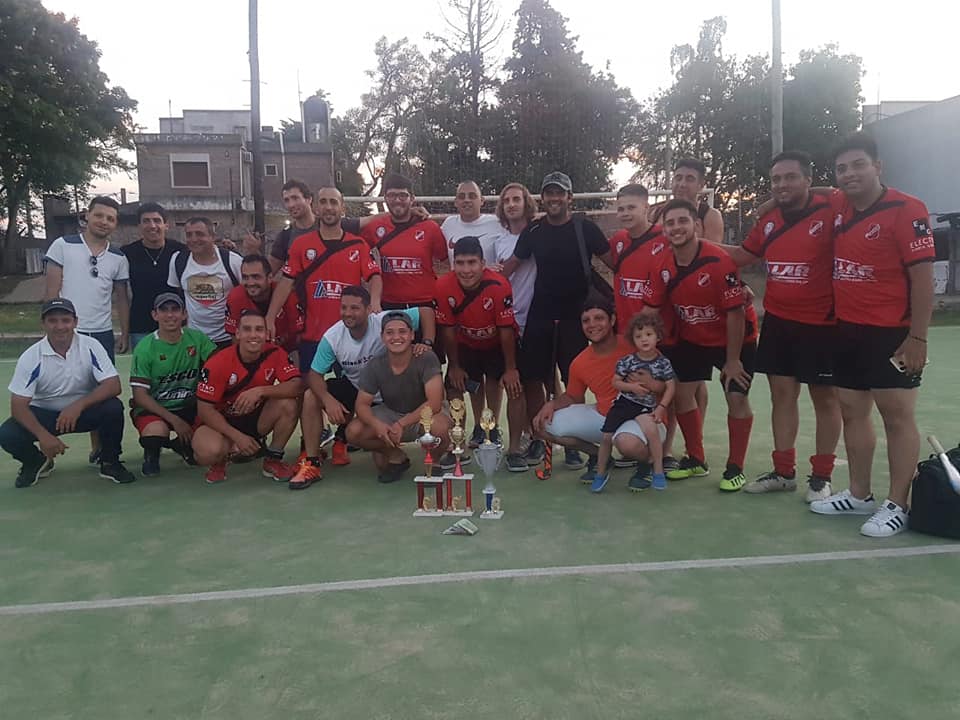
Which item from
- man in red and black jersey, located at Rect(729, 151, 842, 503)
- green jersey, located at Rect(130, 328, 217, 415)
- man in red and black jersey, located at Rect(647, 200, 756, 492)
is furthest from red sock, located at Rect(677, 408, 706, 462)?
green jersey, located at Rect(130, 328, 217, 415)

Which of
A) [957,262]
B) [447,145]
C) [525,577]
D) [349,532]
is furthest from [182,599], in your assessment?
[957,262]

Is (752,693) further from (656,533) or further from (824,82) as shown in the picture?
(824,82)

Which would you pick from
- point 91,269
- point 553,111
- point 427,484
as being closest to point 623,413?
point 427,484

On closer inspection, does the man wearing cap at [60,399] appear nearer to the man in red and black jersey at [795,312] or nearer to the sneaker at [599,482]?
the sneaker at [599,482]

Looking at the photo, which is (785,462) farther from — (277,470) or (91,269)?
(91,269)

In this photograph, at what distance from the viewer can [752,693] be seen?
7.61 ft

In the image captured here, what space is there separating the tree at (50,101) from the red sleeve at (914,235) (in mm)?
24665

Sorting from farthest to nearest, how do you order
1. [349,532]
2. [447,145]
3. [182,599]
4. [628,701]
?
[447,145], [349,532], [182,599], [628,701]

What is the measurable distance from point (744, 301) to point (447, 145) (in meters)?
18.5

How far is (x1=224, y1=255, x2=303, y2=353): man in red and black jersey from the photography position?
5.19 meters

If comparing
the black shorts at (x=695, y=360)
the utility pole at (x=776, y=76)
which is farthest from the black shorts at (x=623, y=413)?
the utility pole at (x=776, y=76)

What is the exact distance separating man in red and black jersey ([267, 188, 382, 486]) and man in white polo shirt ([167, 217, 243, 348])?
47 cm

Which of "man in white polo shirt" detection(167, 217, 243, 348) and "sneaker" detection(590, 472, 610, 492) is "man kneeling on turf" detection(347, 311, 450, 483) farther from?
"man in white polo shirt" detection(167, 217, 243, 348)

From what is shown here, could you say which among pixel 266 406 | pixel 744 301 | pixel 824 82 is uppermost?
pixel 824 82
